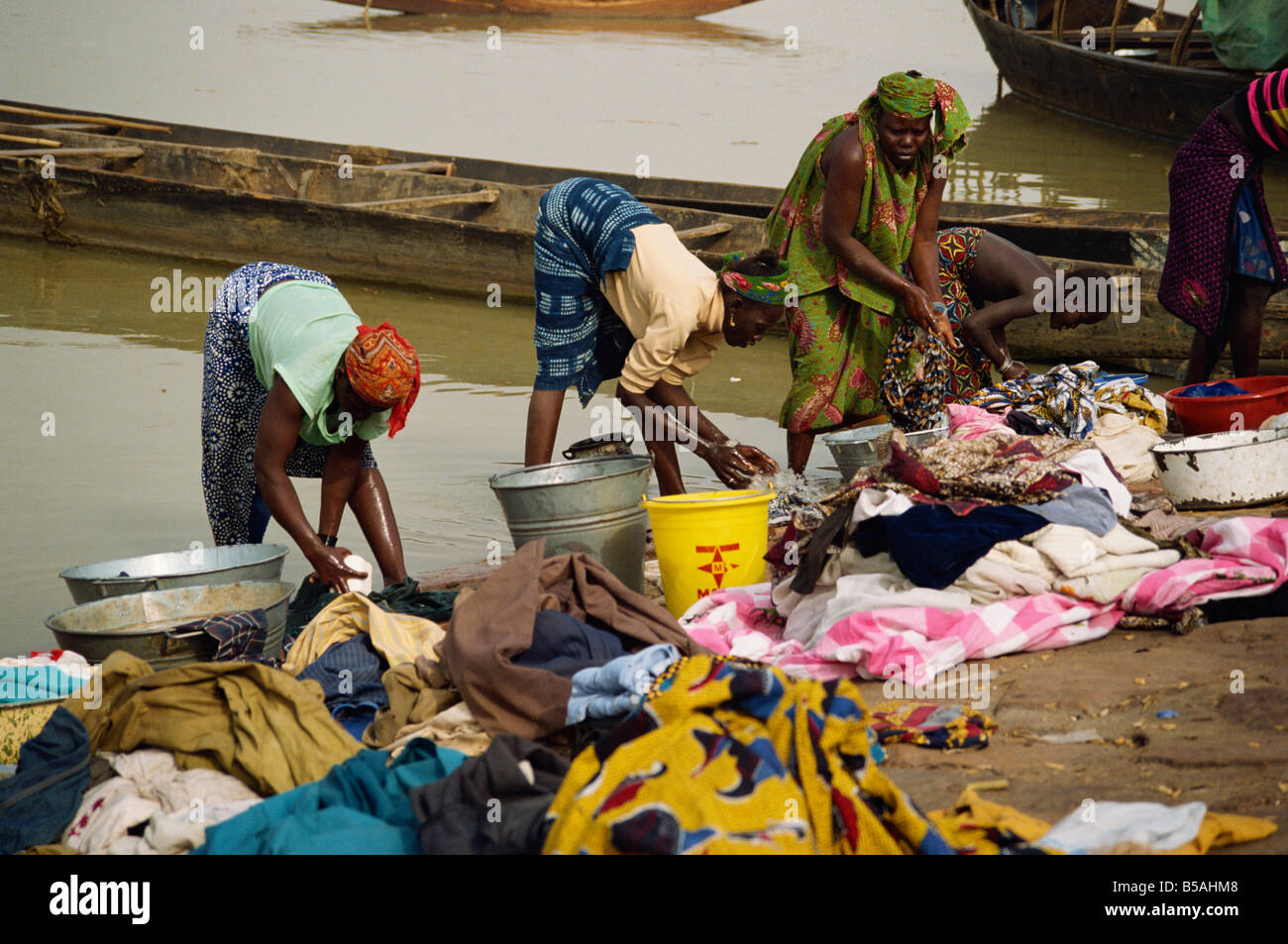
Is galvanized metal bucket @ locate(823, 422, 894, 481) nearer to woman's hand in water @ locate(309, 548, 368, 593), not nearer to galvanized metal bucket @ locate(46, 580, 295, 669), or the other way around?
woman's hand in water @ locate(309, 548, 368, 593)

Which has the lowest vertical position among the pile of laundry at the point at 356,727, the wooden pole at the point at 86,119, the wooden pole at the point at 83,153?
the pile of laundry at the point at 356,727

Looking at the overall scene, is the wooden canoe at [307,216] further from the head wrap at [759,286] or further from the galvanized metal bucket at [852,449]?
the head wrap at [759,286]

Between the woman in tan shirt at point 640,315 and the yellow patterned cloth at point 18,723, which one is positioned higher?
the woman in tan shirt at point 640,315

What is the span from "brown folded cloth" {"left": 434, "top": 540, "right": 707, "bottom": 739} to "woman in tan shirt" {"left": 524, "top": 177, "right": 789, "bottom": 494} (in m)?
1.09

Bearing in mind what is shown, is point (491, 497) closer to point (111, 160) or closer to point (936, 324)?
point (936, 324)

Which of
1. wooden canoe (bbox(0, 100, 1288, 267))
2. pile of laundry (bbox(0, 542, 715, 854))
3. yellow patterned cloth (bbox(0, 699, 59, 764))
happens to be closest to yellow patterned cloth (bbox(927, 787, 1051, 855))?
pile of laundry (bbox(0, 542, 715, 854))

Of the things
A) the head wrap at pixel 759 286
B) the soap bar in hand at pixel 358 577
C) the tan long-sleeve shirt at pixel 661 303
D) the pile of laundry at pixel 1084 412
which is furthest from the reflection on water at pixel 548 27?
the soap bar in hand at pixel 358 577

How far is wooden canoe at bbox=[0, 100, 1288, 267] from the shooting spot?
7418 mm

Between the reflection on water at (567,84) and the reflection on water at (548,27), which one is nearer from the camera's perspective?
the reflection on water at (567,84)

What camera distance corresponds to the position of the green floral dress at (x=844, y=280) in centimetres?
483

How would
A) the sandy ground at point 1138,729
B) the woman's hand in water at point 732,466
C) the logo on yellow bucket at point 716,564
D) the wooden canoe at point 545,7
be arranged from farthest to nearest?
the wooden canoe at point 545,7, the woman's hand in water at point 732,466, the logo on yellow bucket at point 716,564, the sandy ground at point 1138,729

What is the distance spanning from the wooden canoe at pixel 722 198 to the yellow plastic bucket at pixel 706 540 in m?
4.22

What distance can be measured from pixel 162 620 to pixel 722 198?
6.87 metres

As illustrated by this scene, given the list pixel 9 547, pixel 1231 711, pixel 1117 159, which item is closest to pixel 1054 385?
pixel 1231 711
